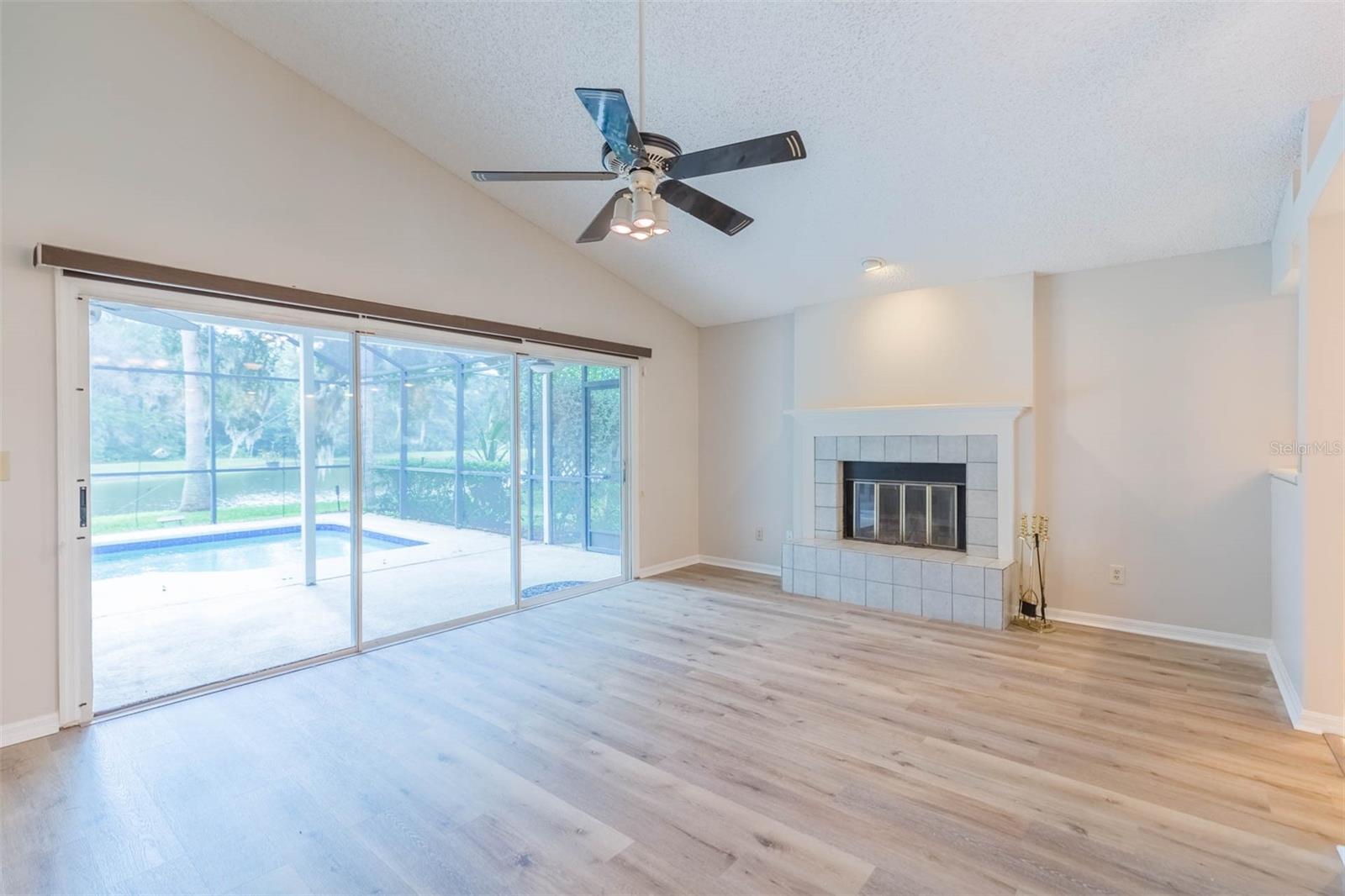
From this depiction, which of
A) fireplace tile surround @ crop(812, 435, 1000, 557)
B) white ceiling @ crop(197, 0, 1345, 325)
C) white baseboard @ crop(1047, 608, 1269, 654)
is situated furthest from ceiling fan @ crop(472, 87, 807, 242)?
white baseboard @ crop(1047, 608, 1269, 654)

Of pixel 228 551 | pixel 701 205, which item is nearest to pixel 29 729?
pixel 228 551

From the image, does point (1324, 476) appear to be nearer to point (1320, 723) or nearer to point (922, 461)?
point (1320, 723)

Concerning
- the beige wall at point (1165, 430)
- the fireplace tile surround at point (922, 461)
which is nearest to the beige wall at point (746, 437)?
the fireplace tile surround at point (922, 461)

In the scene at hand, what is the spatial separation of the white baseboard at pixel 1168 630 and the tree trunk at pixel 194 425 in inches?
223

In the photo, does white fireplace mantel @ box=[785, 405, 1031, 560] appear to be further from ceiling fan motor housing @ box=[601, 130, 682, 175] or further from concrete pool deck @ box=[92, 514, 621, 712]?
ceiling fan motor housing @ box=[601, 130, 682, 175]

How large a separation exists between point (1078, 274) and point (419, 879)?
5061 millimetres

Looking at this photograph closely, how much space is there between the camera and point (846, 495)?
208 inches

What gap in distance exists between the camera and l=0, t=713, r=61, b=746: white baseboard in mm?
2586

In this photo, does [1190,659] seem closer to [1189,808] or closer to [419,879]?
[1189,808]

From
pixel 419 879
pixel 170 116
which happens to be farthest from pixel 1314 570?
pixel 170 116

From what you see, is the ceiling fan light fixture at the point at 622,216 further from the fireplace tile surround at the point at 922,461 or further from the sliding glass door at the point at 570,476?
the fireplace tile surround at the point at 922,461

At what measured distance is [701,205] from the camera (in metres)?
2.75

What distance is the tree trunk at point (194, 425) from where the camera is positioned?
3314mm

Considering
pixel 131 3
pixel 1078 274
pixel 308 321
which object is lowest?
pixel 308 321
